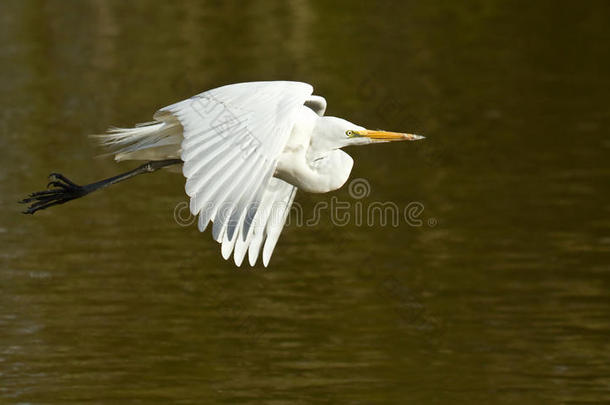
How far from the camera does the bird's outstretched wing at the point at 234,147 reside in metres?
6.07

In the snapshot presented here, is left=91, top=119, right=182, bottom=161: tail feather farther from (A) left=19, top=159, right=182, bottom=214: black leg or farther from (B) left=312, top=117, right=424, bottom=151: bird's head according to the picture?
(B) left=312, top=117, right=424, bottom=151: bird's head

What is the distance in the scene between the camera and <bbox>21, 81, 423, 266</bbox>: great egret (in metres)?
6.12

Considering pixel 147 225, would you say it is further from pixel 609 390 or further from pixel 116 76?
pixel 116 76

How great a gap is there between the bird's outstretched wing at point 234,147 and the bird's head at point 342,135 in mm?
253

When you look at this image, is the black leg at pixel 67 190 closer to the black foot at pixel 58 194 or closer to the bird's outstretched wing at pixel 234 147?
the black foot at pixel 58 194

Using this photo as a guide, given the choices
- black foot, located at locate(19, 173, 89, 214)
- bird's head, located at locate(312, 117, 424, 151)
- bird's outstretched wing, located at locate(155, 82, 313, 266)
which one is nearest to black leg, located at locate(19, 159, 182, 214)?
black foot, located at locate(19, 173, 89, 214)

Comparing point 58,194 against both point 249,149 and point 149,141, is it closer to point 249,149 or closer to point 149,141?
point 149,141

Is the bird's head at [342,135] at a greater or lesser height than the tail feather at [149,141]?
lesser

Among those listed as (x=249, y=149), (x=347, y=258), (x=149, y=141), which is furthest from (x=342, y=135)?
(x=347, y=258)

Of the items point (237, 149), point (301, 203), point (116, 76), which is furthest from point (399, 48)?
point (237, 149)

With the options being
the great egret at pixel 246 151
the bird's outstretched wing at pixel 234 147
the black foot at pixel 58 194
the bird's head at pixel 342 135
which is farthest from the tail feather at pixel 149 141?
the bird's head at pixel 342 135

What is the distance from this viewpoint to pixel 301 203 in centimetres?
1306

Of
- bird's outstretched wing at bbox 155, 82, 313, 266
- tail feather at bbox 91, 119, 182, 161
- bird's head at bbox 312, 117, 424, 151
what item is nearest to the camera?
bird's outstretched wing at bbox 155, 82, 313, 266

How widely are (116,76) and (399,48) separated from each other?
513cm
